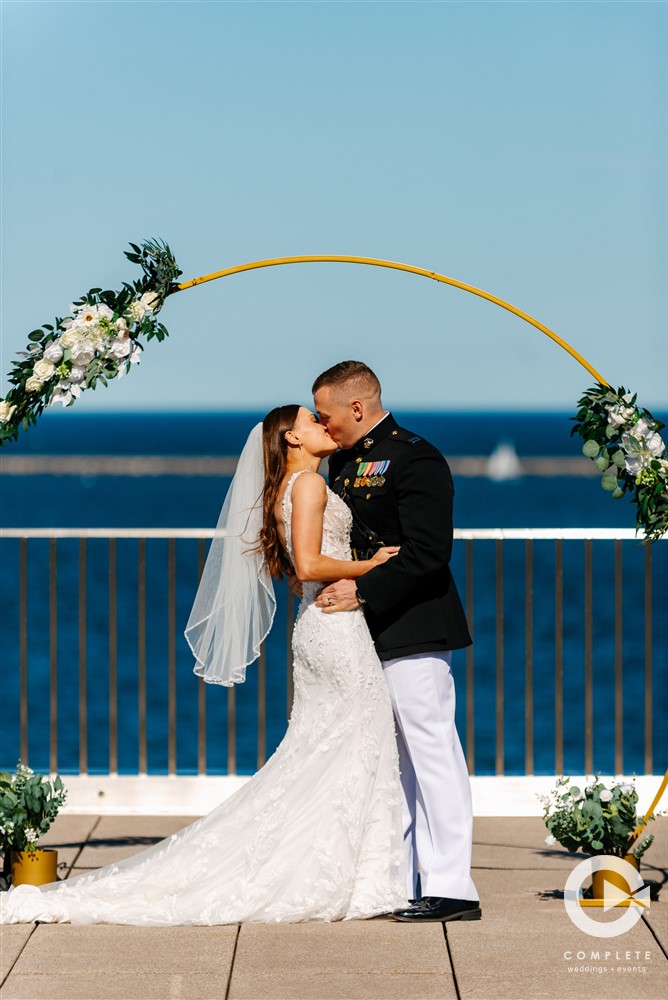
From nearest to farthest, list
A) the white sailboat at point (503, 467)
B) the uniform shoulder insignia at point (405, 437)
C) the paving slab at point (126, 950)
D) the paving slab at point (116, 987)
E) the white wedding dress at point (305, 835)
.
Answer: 1. the paving slab at point (116, 987)
2. the paving slab at point (126, 950)
3. the white wedding dress at point (305, 835)
4. the uniform shoulder insignia at point (405, 437)
5. the white sailboat at point (503, 467)

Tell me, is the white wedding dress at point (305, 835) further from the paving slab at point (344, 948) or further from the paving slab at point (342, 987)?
the paving slab at point (342, 987)

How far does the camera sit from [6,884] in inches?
212

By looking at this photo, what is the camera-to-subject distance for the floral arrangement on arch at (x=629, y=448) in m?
5.32

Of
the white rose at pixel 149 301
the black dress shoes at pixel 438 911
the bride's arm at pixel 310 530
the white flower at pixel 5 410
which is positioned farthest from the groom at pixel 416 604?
the white flower at pixel 5 410

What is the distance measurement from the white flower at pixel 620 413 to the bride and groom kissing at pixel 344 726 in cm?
64

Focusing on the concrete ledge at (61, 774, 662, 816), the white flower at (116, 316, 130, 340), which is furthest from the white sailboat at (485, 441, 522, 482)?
the white flower at (116, 316, 130, 340)

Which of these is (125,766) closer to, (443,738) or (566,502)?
(443,738)

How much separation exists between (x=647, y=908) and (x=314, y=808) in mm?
1195

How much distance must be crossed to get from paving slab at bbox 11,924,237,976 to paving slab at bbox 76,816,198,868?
2.91 ft

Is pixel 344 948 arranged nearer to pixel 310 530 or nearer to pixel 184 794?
pixel 310 530

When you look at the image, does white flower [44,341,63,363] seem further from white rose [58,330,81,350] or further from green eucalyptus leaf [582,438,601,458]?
green eucalyptus leaf [582,438,601,458]

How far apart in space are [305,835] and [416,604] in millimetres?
861

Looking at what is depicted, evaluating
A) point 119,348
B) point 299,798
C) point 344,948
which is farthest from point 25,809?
point 119,348

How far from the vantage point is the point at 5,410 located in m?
5.38
